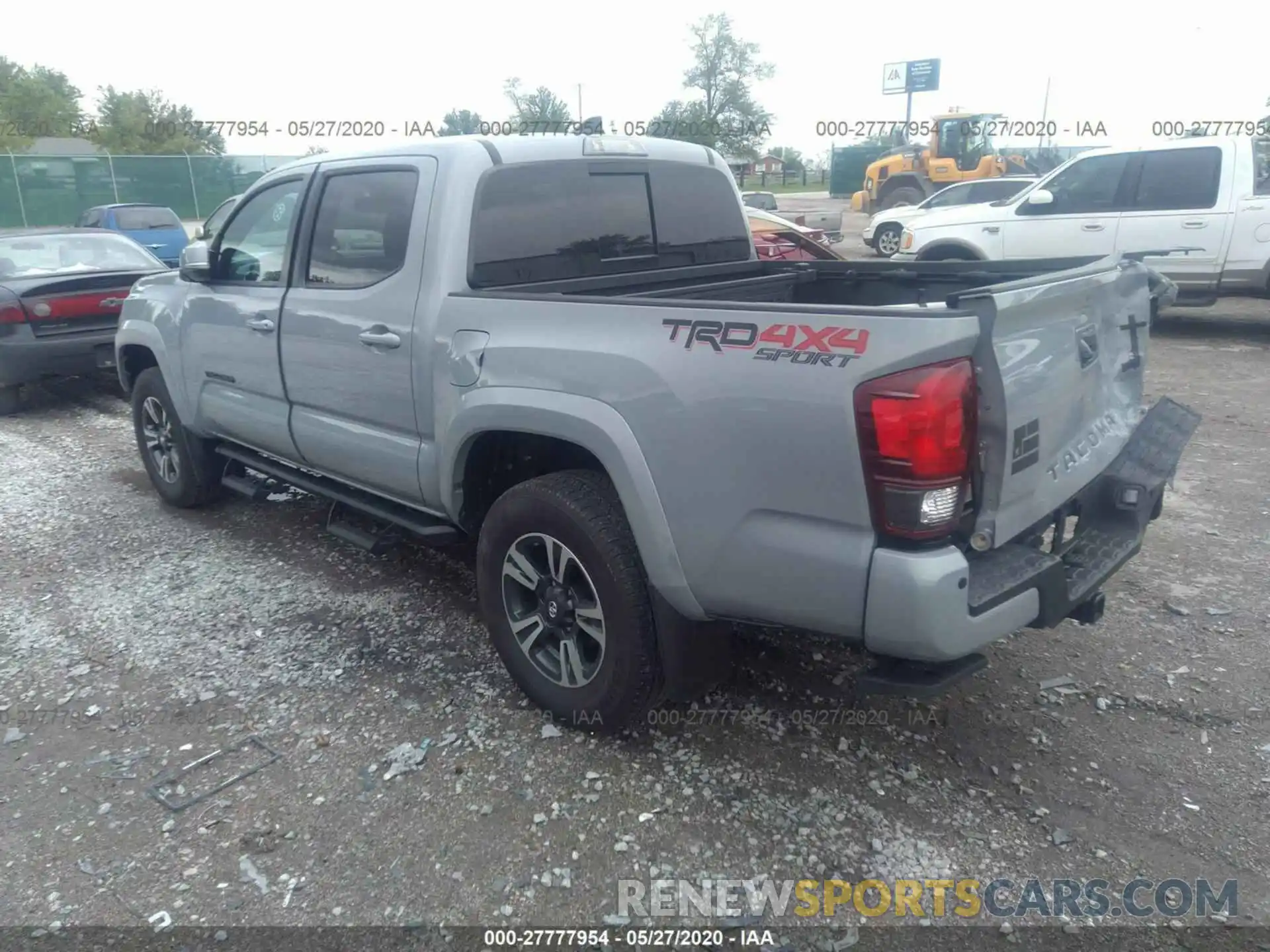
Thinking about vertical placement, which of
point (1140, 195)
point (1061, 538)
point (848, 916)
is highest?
point (1140, 195)

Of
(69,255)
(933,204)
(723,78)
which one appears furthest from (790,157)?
(69,255)

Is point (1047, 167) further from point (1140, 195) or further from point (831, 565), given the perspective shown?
point (831, 565)

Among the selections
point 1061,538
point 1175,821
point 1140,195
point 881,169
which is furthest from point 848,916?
point 881,169

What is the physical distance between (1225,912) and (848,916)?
3.19ft

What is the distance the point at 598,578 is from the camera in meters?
2.96

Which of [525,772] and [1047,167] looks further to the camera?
[1047,167]

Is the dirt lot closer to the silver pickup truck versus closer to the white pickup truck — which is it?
the silver pickup truck

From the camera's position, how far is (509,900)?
2.57 meters

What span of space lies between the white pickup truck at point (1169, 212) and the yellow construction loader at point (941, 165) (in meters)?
15.9

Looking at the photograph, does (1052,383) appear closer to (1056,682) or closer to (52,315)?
(1056,682)

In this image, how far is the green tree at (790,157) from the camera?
61375 millimetres

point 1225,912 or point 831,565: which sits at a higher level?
point 831,565

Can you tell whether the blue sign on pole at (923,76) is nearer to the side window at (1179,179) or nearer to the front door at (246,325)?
the side window at (1179,179)

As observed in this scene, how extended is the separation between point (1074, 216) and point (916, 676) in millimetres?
9278
